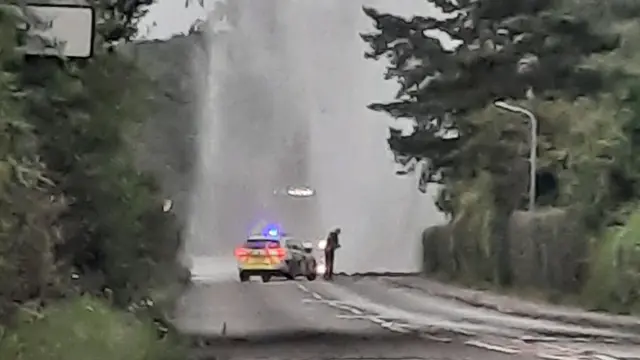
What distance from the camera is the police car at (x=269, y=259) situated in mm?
39000

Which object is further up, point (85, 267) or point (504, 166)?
point (504, 166)

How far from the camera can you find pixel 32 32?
9117 millimetres

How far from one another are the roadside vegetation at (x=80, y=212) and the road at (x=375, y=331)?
5.72 feet

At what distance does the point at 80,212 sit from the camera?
13242mm

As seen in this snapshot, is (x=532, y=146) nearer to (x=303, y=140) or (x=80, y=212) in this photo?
(x=80, y=212)

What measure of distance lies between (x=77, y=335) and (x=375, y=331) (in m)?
10.6

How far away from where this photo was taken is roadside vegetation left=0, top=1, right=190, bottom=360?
9.20 m

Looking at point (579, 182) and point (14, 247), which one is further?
point (579, 182)

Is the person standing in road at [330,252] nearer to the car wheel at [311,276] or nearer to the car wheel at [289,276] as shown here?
the car wheel at [311,276]

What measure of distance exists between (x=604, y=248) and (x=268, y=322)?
282 inches

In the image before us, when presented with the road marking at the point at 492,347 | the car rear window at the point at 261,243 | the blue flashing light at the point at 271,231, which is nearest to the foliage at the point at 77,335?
the road marking at the point at 492,347

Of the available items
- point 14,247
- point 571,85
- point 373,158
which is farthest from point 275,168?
point 14,247

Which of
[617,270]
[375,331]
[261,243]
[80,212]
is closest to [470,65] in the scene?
[617,270]

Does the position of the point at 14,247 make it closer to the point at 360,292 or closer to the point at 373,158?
the point at 360,292
